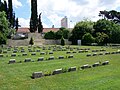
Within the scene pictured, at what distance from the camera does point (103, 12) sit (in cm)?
10569

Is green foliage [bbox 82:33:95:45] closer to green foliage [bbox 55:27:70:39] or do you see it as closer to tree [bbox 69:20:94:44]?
tree [bbox 69:20:94:44]

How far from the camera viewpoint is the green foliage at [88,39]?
61938 mm

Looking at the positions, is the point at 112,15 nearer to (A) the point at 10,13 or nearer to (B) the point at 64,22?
(B) the point at 64,22

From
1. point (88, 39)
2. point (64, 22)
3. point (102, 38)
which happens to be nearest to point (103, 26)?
point (102, 38)

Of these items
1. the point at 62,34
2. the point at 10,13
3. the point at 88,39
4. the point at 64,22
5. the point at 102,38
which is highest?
the point at 10,13

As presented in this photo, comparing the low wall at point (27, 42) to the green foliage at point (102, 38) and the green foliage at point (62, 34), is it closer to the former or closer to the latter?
the green foliage at point (62, 34)

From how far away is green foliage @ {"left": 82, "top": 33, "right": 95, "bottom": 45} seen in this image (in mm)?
61938

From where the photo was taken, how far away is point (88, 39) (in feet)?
204

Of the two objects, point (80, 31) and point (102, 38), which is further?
point (80, 31)

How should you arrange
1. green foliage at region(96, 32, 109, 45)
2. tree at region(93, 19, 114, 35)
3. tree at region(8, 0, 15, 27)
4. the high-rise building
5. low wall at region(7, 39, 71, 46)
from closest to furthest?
1. low wall at region(7, 39, 71, 46)
2. green foliage at region(96, 32, 109, 45)
3. tree at region(93, 19, 114, 35)
4. tree at region(8, 0, 15, 27)
5. the high-rise building

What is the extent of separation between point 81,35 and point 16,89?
56946 mm

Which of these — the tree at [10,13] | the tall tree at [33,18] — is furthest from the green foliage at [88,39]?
the tree at [10,13]

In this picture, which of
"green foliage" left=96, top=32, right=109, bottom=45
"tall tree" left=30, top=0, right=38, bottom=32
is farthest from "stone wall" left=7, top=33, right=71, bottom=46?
"green foliage" left=96, top=32, right=109, bottom=45

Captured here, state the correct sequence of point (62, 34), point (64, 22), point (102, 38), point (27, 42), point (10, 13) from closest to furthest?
point (102, 38), point (27, 42), point (62, 34), point (10, 13), point (64, 22)
